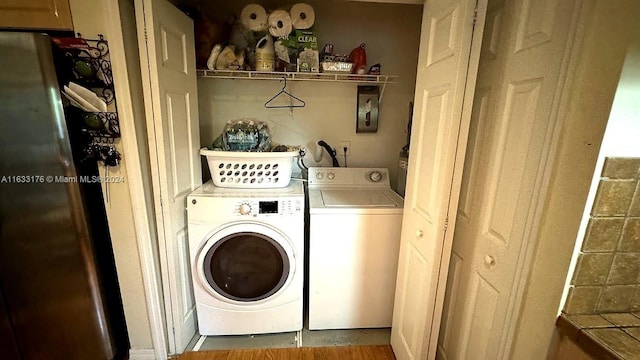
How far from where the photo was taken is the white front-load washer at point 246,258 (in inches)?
58.5

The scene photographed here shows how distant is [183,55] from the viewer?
148 centimetres

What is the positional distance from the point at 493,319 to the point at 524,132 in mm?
692

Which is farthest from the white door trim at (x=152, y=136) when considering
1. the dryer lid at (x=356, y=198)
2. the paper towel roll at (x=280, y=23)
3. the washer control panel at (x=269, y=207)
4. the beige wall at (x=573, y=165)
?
the beige wall at (x=573, y=165)

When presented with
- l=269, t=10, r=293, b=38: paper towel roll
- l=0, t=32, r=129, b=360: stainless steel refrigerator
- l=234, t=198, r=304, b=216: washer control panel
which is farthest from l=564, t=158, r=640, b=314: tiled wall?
l=0, t=32, r=129, b=360: stainless steel refrigerator

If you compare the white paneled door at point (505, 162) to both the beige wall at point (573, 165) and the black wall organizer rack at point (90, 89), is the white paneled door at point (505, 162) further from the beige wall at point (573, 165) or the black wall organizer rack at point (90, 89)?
the black wall organizer rack at point (90, 89)

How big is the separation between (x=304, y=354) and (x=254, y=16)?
2.13 m

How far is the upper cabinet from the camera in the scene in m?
1.08

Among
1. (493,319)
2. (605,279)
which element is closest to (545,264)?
(605,279)

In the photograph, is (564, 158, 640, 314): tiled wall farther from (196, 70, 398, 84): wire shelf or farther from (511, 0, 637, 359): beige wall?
(196, 70, 398, 84): wire shelf

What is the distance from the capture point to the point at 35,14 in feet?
3.59

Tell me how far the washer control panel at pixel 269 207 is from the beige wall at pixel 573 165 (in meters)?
1.08

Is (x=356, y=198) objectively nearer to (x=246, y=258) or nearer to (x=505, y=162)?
(x=246, y=258)

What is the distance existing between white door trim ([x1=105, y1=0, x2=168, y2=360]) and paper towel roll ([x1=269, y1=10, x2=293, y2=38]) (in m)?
0.79

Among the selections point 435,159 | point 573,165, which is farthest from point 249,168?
point 573,165
